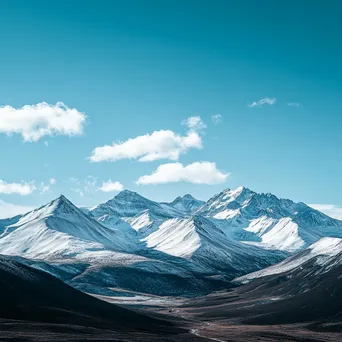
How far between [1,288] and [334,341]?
4109 inches

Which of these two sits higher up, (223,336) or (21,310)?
(21,310)

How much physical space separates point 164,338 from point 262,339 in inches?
1317

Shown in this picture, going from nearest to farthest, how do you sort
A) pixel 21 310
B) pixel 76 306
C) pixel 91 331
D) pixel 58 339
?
pixel 58 339 < pixel 91 331 < pixel 21 310 < pixel 76 306

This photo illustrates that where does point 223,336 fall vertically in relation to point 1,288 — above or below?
below

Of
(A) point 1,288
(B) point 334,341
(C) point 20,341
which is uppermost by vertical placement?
(A) point 1,288

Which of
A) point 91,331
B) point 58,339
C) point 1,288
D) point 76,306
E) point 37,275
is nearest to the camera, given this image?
point 58,339

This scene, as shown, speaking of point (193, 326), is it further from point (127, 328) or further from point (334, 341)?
point (334, 341)

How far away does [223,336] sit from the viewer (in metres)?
153

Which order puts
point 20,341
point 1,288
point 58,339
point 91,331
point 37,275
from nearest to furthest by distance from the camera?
point 20,341 < point 58,339 < point 91,331 < point 1,288 < point 37,275

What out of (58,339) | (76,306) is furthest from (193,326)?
(58,339)

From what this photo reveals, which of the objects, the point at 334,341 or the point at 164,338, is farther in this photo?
the point at 334,341

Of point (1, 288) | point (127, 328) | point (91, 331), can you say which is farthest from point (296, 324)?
point (1, 288)

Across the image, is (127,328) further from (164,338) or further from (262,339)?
(262,339)

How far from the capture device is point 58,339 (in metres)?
114
